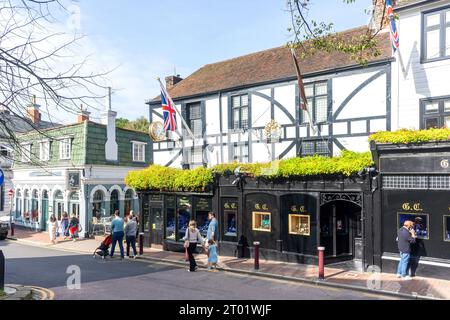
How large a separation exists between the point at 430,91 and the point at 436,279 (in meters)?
5.66

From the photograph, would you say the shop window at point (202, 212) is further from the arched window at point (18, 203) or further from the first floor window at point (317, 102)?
the arched window at point (18, 203)

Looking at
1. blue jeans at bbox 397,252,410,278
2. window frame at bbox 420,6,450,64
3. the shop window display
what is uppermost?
window frame at bbox 420,6,450,64

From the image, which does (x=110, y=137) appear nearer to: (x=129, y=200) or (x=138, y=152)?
(x=138, y=152)

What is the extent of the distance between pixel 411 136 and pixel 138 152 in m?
20.7

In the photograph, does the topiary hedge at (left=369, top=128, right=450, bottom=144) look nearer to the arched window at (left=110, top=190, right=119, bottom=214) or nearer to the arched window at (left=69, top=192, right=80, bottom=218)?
the arched window at (left=110, top=190, right=119, bottom=214)

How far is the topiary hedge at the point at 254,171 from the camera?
12.8 m

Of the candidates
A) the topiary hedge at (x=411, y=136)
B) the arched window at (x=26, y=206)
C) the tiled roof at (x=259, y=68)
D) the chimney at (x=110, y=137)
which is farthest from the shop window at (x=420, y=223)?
the arched window at (x=26, y=206)

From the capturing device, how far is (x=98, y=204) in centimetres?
2536

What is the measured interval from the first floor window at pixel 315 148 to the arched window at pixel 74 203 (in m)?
15.6

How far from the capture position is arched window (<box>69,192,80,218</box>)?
24947 mm

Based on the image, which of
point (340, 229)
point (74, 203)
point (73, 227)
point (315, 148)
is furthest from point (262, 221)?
point (74, 203)

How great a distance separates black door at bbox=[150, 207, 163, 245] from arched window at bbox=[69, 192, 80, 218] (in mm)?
7846

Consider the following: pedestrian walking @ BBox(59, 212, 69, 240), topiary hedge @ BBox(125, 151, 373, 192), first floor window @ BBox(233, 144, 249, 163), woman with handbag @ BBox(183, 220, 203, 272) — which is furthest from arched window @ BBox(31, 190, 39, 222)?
woman with handbag @ BBox(183, 220, 203, 272)

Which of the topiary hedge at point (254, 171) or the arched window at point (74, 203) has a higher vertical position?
the topiary hedge at point (254, 171)
